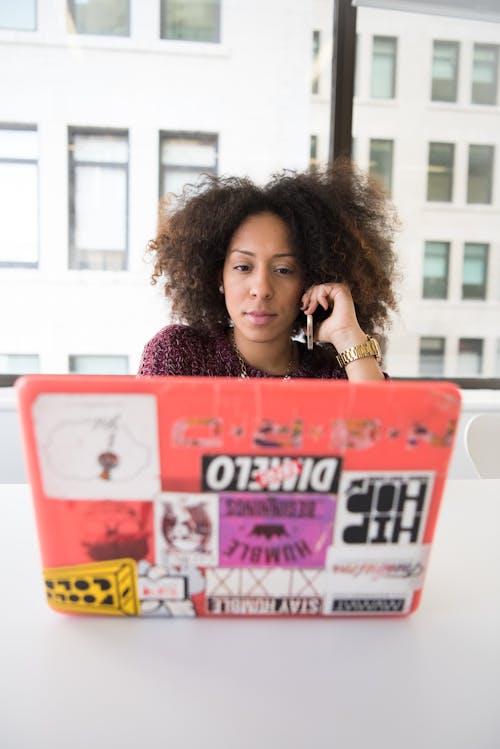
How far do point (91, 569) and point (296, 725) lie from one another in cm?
19

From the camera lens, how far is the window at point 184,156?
134 inches

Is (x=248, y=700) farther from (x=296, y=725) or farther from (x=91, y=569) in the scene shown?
(x=91, y=569)

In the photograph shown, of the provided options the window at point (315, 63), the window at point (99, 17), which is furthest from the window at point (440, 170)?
the window at point (99, 17)

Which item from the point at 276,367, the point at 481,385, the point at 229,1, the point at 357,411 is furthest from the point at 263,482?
the point at 229,1

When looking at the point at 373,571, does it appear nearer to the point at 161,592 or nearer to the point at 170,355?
the point at 161,592

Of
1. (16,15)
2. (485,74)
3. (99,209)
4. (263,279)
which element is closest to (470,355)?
(485,74)

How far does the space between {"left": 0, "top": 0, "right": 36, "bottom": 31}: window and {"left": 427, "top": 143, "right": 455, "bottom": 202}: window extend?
2630mm

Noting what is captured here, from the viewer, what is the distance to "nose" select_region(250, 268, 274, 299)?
1267 mm

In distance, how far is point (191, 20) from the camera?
11.6 ft


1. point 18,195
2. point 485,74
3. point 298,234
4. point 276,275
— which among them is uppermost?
point 485,74

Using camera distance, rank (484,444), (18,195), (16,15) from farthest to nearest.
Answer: (18,195), (16,15), (484,444)

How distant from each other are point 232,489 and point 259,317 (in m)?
0.92

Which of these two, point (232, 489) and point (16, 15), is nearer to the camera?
point (232, 489)

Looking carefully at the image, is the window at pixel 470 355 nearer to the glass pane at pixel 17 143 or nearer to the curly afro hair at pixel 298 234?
the curly afro hair at pixel 298 234
